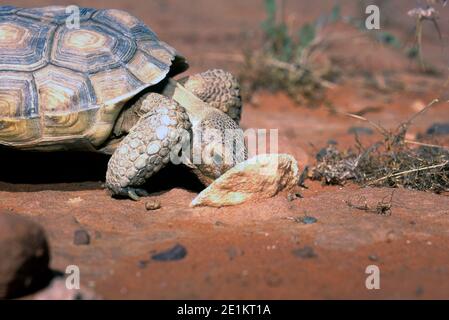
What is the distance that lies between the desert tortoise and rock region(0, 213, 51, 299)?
148 cm

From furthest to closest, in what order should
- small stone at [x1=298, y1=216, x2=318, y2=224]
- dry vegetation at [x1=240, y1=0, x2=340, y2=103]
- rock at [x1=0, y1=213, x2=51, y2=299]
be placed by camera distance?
dry vegetation at [x1=240, y1=0, x2=340, y2=103] → small stone at [x1=298, y1=216, x2=318, y2=224] → rock at [x1=0, y1=213, x2=51, y2=299]

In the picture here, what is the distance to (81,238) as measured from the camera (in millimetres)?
3590

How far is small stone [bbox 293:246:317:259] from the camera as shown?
346cm

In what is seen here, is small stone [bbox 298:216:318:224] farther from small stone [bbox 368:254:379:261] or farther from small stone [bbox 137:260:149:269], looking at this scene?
small stone [bbox 137:260:149:269]

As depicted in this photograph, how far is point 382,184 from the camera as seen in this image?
4.86 meters

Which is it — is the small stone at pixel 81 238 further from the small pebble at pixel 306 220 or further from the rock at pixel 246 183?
the small pebble at pixel 306 220

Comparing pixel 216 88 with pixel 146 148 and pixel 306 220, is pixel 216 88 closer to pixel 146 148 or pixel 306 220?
pixel 146 148

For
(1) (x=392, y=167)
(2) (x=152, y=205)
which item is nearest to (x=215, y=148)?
(2) (x=152, y=205)

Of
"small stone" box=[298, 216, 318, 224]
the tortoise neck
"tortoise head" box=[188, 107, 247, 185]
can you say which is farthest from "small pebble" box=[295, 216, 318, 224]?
the tortoise neck

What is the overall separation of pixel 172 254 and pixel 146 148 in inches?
43.9

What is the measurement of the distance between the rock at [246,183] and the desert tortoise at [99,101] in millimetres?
331

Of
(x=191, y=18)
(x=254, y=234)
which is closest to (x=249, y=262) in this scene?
(x=254, y=234)

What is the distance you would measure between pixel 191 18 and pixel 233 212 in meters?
10.4
